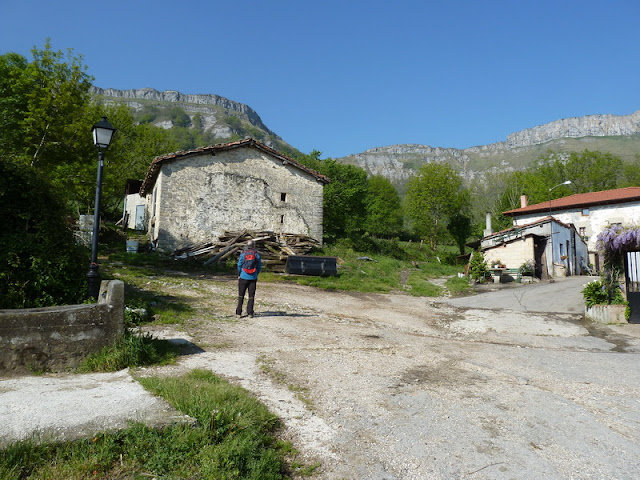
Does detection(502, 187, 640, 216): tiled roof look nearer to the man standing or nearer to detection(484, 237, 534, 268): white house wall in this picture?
detection(484, 237, 534, 268): white house wall

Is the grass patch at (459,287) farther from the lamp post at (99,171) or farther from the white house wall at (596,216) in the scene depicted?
the white house wall at (596,216)

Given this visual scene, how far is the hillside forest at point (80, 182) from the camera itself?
618 centimetres

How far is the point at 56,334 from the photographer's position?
4.64 meters

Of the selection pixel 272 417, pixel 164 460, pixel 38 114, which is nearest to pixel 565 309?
pixel 272 417

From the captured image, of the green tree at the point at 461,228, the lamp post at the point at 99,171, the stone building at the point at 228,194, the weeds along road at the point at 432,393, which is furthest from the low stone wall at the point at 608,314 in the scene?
the green tree at the point at 461,228

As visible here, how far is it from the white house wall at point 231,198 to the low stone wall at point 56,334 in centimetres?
1623

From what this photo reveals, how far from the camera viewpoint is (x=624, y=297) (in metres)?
11.4

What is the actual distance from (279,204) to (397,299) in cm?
1120

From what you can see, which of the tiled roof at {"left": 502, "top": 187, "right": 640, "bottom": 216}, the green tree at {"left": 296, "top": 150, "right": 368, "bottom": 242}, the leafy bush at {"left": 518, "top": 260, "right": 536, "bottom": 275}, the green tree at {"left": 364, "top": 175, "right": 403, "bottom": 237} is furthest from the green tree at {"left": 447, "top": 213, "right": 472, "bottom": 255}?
the leafy bush at {"left": 518, "top": 260, "right": 536, "bottom": 275}

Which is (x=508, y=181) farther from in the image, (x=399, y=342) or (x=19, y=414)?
(x=19, y=414)

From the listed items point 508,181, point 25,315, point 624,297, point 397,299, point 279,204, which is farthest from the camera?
point 508,181

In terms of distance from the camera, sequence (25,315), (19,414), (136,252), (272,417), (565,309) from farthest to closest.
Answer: (136,252) < (565,309) < (25,315) < (272,417) < (19,414)

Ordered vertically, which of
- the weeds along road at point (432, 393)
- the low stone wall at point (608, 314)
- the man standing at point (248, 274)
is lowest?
the weeds along road at point (432, 393)

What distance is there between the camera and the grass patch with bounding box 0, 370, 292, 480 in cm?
257
